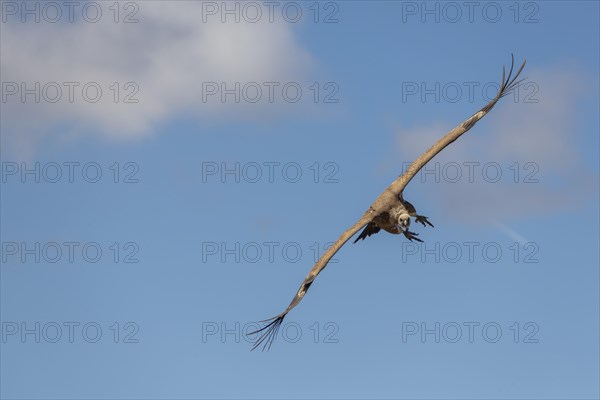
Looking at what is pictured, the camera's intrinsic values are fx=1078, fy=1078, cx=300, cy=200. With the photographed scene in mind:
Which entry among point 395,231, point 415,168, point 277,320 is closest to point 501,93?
point 415,168

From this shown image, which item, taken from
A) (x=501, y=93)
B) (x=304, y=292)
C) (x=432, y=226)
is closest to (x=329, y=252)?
(x=304, y=292)

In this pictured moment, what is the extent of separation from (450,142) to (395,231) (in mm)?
4119

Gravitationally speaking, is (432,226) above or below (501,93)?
below

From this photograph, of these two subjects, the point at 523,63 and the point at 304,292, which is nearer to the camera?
the point at 304,292

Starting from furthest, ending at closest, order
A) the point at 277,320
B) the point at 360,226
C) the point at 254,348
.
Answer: the point at 360,226
the point at 277,320
the point at 254,348

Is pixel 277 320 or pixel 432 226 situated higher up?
pixel 432 226

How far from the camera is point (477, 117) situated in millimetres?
35938

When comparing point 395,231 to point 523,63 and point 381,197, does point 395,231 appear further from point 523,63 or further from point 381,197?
point 523,63

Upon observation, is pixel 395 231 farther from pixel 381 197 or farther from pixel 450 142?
pixel 450 142

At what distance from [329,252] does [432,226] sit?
3.96m

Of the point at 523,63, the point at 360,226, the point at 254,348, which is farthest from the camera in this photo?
the point at 523,63

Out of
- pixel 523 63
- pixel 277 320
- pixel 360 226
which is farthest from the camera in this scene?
pixel 523 63

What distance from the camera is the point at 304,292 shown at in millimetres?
30734

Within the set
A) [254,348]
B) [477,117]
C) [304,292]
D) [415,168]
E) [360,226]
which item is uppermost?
[477,117]
